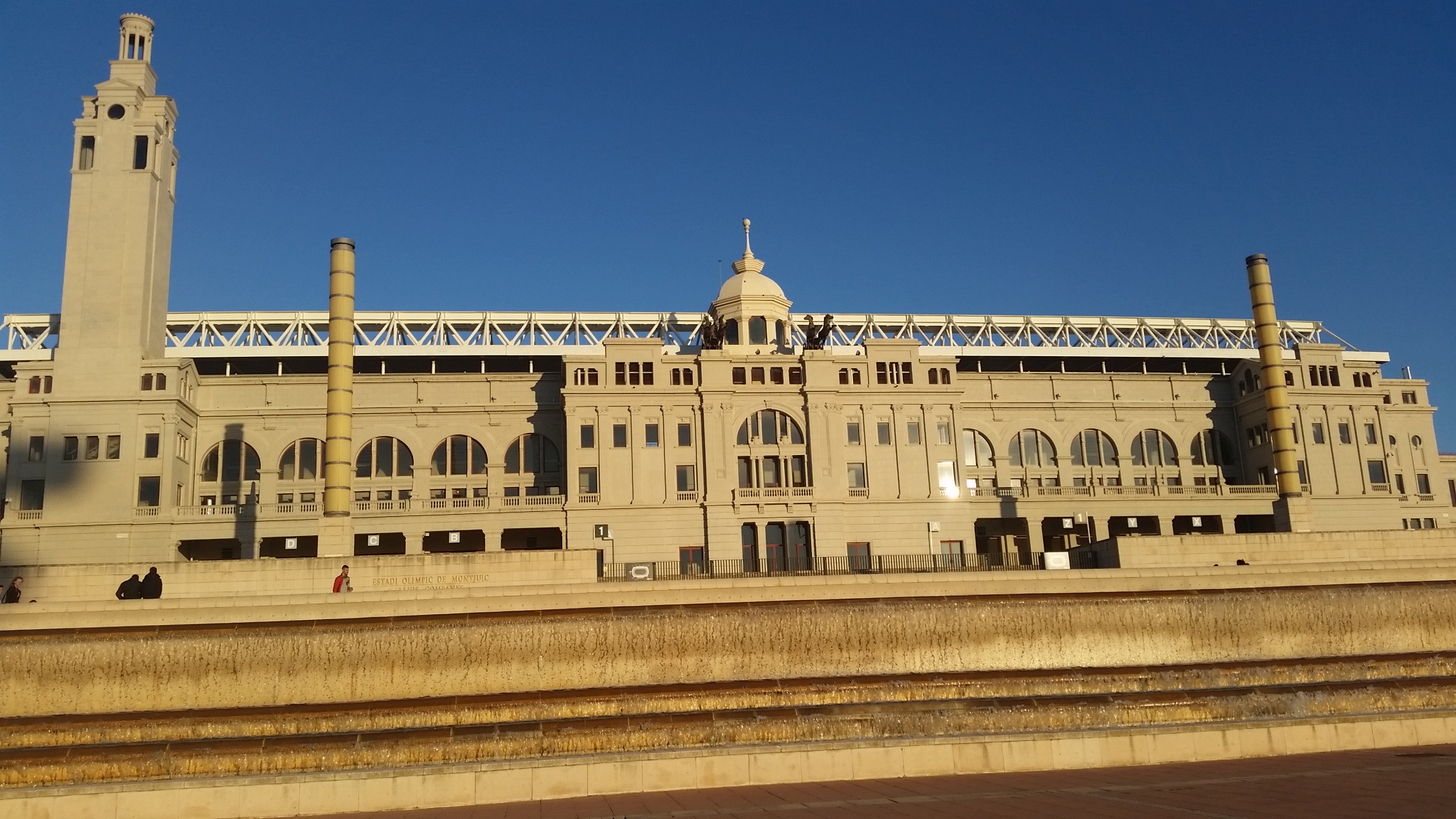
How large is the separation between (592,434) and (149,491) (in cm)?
2739

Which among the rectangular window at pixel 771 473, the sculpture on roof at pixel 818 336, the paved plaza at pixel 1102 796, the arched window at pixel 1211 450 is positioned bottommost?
the paved plaza at pixel 1102 796

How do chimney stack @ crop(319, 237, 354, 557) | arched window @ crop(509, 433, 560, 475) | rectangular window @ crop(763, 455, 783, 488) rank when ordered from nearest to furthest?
chimney stack @ crop(319, 237, 354, 557) < rectangular window @ crop(763, 455, 783, 488) < arched window @ crop(509, 433, 560, 475)

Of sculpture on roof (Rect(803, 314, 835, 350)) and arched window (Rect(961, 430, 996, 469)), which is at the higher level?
sculpture on roof (Rect(803, 314, 835, 350))

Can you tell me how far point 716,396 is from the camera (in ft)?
240

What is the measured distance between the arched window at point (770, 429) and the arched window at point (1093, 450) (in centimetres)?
2366

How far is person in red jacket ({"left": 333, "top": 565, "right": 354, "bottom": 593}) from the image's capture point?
142ft

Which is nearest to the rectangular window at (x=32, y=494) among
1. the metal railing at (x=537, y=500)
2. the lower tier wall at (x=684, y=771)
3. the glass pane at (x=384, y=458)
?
the glass pane at (x=384, y=458)

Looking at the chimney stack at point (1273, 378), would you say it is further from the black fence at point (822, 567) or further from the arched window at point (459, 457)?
the arched window at point (459, 457)

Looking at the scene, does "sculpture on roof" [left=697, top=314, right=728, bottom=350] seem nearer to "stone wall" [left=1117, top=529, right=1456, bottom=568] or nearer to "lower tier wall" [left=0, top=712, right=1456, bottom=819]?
"stone wall" [left=1117, top=529, right=1456, bottom=568]

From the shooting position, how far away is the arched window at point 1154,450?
83.7 metres

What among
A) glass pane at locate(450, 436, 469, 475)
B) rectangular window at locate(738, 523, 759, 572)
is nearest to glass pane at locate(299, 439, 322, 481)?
glass pane at locate(450, 436, 469, 475)

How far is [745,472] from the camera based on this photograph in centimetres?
7281

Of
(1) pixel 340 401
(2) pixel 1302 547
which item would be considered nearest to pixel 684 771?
(1) pixel 340 401

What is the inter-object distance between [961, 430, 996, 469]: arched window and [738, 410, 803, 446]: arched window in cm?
1530
